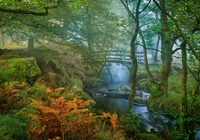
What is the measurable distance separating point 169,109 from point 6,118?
9.32 m

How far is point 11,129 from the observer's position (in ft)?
12.5

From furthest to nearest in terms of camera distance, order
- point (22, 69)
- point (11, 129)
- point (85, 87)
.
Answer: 1. point (85, 87)
2. point (22, 69)
3. point (11, 129)

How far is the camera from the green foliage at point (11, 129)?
359 cm

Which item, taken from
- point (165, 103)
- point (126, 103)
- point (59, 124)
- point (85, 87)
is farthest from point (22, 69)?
point (85, 87)

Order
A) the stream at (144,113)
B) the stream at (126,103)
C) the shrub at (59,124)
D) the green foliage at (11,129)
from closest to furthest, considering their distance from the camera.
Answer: the green foliage at (11,129)
the shrub at (59,124)
the stream at (144,113)
the stream at (126,103)

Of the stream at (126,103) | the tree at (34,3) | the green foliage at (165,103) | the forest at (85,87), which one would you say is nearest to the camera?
the forest at (85,87)

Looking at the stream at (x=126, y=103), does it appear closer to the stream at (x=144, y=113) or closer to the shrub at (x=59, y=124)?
the stream at (x=144, y=113)

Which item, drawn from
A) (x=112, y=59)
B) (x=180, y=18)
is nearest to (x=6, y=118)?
(x=180, y=18)

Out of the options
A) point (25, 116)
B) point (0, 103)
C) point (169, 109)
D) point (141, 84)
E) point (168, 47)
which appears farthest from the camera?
point (141, 84)

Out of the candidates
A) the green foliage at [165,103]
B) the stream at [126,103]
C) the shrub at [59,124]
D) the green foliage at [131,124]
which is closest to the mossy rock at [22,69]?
the shrub at [59,124]

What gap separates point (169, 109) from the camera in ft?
36.2

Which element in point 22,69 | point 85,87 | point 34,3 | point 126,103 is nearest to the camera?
point 34,3

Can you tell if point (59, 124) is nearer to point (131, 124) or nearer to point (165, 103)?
point (131, 124)

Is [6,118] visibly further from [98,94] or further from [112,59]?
[112,59]
